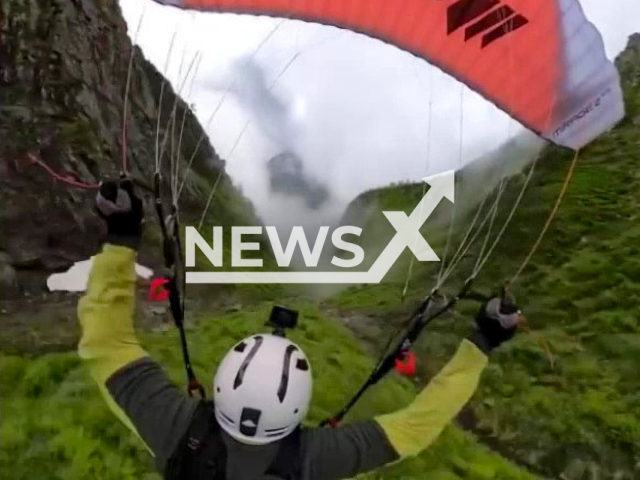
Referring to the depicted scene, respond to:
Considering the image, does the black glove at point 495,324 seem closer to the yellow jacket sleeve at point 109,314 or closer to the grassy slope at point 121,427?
the grassy slope at point 121,427

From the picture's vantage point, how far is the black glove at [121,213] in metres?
1.71

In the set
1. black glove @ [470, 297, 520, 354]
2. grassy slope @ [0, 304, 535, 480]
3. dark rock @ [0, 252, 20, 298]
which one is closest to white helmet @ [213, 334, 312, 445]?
black glove @ [470, 297, 520, 354]

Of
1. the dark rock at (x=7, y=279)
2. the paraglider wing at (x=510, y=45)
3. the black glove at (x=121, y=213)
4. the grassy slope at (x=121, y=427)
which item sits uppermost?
the paraglider wing at (x=510, y=45)

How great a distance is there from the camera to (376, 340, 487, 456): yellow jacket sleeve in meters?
1.78

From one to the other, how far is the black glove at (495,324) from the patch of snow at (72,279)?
1189mm

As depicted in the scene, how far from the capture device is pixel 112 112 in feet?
8.32

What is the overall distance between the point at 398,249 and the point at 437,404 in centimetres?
67

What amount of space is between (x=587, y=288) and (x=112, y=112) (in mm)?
1391

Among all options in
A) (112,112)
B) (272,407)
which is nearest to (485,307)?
(272,407)

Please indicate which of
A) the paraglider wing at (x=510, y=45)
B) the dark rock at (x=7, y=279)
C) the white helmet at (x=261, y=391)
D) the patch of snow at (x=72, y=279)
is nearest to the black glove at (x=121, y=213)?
the white helmet at (x=261, y=391)

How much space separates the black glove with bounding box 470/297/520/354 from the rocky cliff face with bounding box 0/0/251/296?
3.04 feet

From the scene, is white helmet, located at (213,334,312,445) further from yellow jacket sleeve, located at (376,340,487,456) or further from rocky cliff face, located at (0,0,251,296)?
rocky cliff face, located at (0,0,251,296)

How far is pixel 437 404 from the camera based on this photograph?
5.87 feet

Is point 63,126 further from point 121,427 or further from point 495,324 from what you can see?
point 495,324
